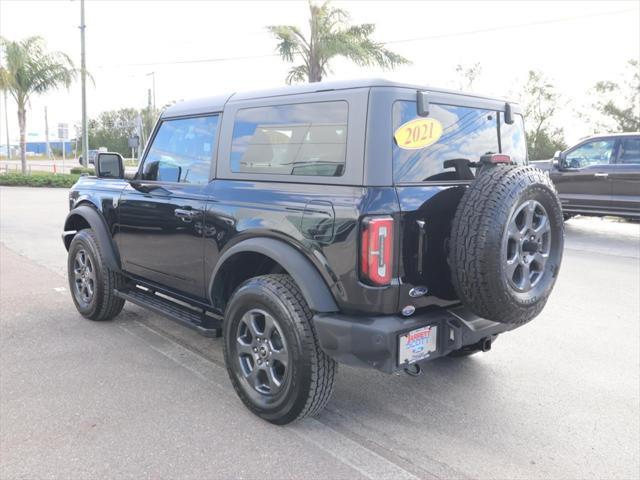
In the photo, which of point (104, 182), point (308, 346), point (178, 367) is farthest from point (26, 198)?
point (308, 346)

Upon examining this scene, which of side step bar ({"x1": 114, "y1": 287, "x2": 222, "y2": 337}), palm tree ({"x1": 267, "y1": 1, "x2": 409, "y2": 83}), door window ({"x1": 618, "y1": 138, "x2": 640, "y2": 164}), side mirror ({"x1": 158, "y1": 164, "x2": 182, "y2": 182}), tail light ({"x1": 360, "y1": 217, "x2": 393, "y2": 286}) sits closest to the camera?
tail light ({"x1": 360, "y1": 217, "x2": 393, "y2": 286})

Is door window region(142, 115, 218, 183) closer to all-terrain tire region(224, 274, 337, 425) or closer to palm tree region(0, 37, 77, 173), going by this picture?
all-terrain tire region(224, 274, 337, 425)

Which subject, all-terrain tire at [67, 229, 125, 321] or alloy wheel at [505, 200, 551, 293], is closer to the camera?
alloy wheel at [505, 200, 551, 293]

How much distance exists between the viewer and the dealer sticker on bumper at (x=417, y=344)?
270cm

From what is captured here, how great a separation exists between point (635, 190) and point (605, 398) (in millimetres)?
7534

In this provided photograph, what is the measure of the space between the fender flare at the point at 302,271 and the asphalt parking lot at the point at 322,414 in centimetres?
76

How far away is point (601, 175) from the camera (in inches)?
401

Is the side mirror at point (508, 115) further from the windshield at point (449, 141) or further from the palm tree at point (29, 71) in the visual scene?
the palm tree at point (29, 71)

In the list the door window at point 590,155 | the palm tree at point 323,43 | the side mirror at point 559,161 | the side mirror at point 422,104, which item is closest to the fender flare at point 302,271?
the side mirror at point 422,104

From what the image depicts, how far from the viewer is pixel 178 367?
387cm

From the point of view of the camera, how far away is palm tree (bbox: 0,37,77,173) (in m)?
21.0

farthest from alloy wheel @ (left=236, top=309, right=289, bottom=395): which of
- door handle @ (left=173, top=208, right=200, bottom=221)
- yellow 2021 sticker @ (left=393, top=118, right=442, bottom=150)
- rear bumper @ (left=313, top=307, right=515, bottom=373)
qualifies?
yellow 2021 sticker @ (left=393, top=118, right=442, bottom=150)

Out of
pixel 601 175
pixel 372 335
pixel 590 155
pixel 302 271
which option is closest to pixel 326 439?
pixel 372 335

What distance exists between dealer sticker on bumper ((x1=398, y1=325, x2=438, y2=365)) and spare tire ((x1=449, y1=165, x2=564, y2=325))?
0.25m
